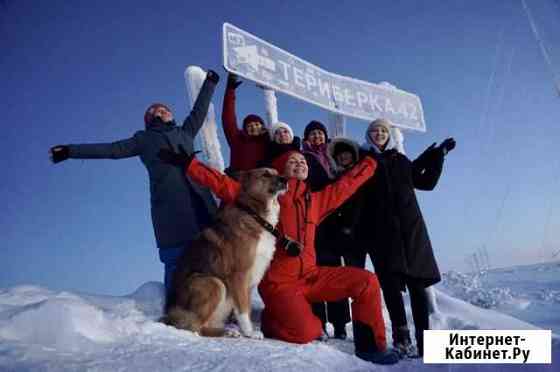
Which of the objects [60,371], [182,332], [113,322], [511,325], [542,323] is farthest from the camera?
[542,323]

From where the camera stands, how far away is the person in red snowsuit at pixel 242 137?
418cm

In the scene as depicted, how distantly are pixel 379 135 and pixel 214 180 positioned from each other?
1.64 metres

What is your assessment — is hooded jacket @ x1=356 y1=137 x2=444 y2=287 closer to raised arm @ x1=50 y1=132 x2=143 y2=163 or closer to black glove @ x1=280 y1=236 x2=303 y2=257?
black glove @ x1=280 y1=236 x2=303 y2=257

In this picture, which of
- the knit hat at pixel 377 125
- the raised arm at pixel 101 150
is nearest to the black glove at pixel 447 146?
the knit hat at pixel 377 125

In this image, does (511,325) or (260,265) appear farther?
(511,325)

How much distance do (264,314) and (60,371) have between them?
187 cm

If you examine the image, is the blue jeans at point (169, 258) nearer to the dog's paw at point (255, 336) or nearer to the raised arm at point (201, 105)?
the dog's paw at point (255, 336)

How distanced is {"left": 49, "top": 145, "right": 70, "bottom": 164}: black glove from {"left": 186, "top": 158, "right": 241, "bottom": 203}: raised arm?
3.53 feet

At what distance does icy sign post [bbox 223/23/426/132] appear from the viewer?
459 centimetres

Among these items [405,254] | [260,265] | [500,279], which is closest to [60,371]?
[260,265]

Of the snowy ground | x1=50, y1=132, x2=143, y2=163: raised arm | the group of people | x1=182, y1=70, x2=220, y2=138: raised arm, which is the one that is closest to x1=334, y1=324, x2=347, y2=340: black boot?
the group of people

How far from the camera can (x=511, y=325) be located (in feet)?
14.1

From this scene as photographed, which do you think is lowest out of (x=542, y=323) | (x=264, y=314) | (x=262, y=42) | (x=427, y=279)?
(x=542, y=323)

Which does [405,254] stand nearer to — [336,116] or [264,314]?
[264,314]
